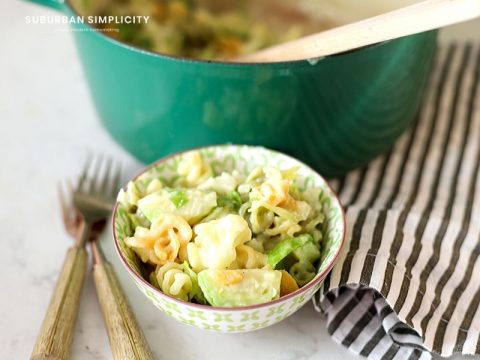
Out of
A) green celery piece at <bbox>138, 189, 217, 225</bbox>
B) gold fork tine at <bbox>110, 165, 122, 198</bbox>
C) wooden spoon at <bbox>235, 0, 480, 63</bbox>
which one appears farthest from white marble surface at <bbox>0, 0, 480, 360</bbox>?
wooden spoon at <bbox>235, 0, 480, 63</bbox>

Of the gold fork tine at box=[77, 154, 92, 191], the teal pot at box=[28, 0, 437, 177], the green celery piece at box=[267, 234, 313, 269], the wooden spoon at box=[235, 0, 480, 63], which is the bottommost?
the green celery piece at box=[267, 234, 313, 269]

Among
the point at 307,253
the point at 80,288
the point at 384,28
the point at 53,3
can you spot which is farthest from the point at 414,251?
the point at 53,3

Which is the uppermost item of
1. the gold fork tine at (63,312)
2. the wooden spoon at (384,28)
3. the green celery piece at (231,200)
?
the wooden spoon at (384,28)

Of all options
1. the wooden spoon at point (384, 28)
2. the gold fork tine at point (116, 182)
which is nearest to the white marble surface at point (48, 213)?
the gold fork tine at point (116, 182)

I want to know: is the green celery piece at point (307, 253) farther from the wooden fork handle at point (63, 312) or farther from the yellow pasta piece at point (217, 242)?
the wooden fork handle at point (63, 312)

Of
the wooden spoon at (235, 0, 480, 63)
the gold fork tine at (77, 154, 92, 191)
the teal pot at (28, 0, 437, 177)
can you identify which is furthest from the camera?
the gold fork tine at (77, 154, 92, 191)

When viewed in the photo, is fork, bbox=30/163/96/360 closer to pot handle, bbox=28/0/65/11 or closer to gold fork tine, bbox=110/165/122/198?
gold fork tine, bbox=110/165/122/198
